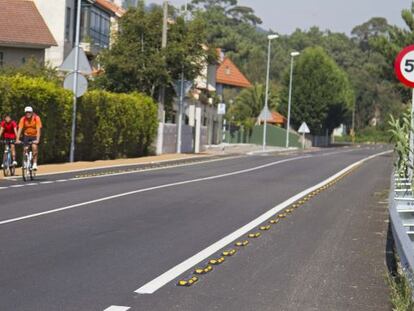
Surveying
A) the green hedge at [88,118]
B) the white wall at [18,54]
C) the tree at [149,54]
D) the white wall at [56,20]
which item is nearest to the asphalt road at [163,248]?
the green hedge at [88,118]

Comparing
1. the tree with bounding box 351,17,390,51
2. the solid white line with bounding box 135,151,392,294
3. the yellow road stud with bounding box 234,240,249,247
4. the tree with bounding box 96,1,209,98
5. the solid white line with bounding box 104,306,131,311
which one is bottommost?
the solid white line with bounding box 104,306,131,311

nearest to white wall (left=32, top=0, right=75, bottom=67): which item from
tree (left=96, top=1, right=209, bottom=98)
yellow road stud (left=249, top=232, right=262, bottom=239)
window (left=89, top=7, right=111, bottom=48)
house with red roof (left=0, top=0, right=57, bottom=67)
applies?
house with red roof (left=0, top=0, right=57, bottom=67)

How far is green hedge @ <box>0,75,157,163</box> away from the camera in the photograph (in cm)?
2331

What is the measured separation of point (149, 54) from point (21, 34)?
9115 millimetres

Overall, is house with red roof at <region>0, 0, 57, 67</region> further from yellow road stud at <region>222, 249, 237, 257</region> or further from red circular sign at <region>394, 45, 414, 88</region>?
yellow road stud at <region>222, 249, 237, 257</region>

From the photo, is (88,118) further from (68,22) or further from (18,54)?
(68,22)

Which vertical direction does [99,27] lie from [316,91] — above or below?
above

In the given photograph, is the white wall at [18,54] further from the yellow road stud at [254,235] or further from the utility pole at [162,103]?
the yellow road stud at [254,235]

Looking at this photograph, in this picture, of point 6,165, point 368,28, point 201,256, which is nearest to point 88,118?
point 6,165

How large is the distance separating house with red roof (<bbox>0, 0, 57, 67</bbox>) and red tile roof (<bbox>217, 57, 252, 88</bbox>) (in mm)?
41589

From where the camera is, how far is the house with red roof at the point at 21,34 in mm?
42125

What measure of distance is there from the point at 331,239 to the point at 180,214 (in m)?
3.02

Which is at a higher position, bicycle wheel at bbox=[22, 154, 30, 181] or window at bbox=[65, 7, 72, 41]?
window at bbox=[65, 7, 72, 41]

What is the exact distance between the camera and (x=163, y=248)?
382 inches
